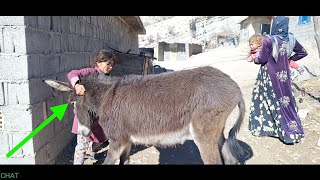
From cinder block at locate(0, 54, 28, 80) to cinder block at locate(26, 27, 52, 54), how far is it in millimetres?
137

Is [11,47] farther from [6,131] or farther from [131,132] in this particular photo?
[131,132]

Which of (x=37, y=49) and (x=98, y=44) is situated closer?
(x=37, y=49)

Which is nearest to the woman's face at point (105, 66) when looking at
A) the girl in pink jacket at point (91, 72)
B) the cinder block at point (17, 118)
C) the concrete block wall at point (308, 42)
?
the girl in pink jacket at point (91, 72)

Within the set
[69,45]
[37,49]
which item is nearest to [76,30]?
[69,45]

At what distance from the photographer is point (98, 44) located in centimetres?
688

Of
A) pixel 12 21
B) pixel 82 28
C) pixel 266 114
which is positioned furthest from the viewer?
pixel 82 28

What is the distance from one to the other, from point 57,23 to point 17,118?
1.60 metres

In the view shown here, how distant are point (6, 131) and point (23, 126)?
0.69 ft

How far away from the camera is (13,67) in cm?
294

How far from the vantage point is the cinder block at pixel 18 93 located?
9.77 feet

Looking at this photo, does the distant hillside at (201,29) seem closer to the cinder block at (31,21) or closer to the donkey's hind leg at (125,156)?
the donkey's hind leg at (125,156)

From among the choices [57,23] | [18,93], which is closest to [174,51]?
[57,23]

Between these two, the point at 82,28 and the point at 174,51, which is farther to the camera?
the point at 174,51

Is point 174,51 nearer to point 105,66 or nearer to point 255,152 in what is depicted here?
point 255,152
